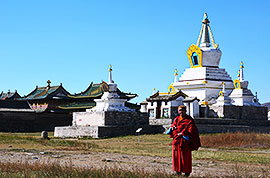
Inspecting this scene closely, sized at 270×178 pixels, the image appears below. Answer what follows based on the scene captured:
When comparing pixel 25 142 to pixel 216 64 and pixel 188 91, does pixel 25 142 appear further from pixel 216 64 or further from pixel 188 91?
pixel 216 64

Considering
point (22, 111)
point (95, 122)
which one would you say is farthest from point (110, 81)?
point (22, 111)

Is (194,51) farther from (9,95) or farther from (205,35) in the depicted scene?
(9,95)

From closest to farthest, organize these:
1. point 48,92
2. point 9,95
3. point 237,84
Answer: point 237,84
point 48,92
point 9,95

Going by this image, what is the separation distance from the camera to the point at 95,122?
3625 centimetres

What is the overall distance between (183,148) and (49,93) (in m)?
42.3

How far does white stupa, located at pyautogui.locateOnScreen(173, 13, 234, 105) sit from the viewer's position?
4478 centimetres

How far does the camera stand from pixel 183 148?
37.8 ft

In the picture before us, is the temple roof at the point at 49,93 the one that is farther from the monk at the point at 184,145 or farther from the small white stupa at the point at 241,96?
the monk at the point at 184,145

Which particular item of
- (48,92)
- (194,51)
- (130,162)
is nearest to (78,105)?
(48,92)

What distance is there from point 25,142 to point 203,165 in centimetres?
1274

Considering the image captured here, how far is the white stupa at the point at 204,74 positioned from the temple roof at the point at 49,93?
45.0 feet

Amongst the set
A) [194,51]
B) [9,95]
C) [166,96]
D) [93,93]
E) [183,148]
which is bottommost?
[183,148]

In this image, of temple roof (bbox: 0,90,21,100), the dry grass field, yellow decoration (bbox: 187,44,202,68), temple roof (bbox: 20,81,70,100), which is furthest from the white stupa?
temple roof (bbox: 0,90,21,100)

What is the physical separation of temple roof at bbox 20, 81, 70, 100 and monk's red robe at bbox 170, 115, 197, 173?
41502 millimetres
